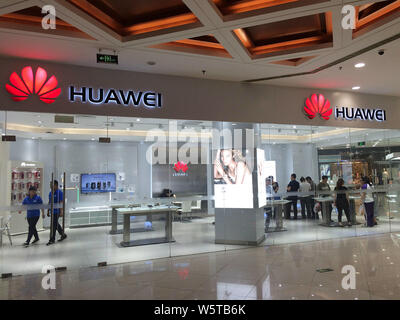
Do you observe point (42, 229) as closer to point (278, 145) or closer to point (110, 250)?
point (110, 250)

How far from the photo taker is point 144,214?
21.0 ft

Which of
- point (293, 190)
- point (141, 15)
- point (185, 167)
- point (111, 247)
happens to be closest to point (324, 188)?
point (293, 190)

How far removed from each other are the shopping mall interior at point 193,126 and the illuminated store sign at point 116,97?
0.03 meters

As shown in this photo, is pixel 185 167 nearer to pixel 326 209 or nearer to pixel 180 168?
pixel 180 168

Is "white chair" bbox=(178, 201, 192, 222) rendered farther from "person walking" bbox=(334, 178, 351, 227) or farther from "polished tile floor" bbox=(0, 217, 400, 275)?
"person walking" bbox=(334, 178, 351, 227)

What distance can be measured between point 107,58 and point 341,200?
668cm

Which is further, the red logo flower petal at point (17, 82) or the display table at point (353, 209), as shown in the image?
the display table at point (353, 209)

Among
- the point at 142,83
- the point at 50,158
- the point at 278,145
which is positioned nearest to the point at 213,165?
the point at 278,145

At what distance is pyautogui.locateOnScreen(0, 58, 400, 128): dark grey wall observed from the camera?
17.9 feet

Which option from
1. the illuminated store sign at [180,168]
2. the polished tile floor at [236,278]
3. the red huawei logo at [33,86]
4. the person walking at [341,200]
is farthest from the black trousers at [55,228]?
the person walking at [341,200]

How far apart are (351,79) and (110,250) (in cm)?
628

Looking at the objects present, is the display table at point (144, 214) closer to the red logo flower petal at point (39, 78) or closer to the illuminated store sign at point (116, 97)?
the illuminated store sign at point (116, 97)

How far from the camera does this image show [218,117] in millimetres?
6547

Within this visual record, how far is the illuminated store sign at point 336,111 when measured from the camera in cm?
735
